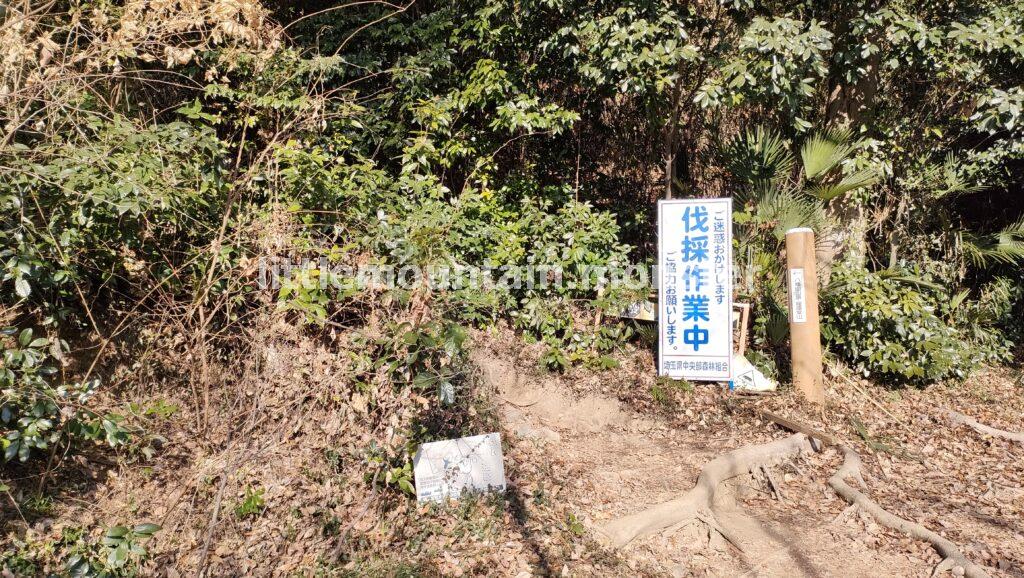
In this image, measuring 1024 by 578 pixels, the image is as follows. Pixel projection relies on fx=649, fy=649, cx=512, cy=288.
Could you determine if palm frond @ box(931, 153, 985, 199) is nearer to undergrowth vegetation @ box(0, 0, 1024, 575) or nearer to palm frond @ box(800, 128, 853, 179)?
undergrowth vegetation @ box(0, 0, 1024, 575)

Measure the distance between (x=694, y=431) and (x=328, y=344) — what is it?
3.47m

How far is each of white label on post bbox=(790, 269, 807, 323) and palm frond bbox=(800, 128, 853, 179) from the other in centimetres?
143

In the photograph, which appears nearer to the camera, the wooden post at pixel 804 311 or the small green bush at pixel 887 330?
the wooden post at pixel 804 311

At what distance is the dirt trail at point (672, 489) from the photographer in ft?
13.9

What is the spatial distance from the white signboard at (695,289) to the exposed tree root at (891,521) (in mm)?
1452

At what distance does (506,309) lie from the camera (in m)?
6.84

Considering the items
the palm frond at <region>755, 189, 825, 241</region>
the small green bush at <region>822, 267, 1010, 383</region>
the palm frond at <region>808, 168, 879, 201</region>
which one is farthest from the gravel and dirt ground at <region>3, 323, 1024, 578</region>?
the palm frond at <region>808, 168, 879, 201</region>

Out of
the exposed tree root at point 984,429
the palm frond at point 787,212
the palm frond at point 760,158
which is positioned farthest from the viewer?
the palm frond at point 760,158

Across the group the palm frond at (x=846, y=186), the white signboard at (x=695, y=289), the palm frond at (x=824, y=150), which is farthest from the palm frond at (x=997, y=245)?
the white signboard at (x=695, y=289)

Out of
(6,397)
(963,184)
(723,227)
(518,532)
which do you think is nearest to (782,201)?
(723,227)

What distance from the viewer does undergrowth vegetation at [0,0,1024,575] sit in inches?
160

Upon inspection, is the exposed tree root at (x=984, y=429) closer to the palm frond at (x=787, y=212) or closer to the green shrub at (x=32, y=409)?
the palm frond at (x=787, y=212)

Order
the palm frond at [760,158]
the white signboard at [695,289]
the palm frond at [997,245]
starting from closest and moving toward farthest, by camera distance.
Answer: the white signboard at [695,289], the palm frond at [760,158], the palm frond at [997,245]

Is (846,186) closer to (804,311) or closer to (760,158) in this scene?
(760,158)
